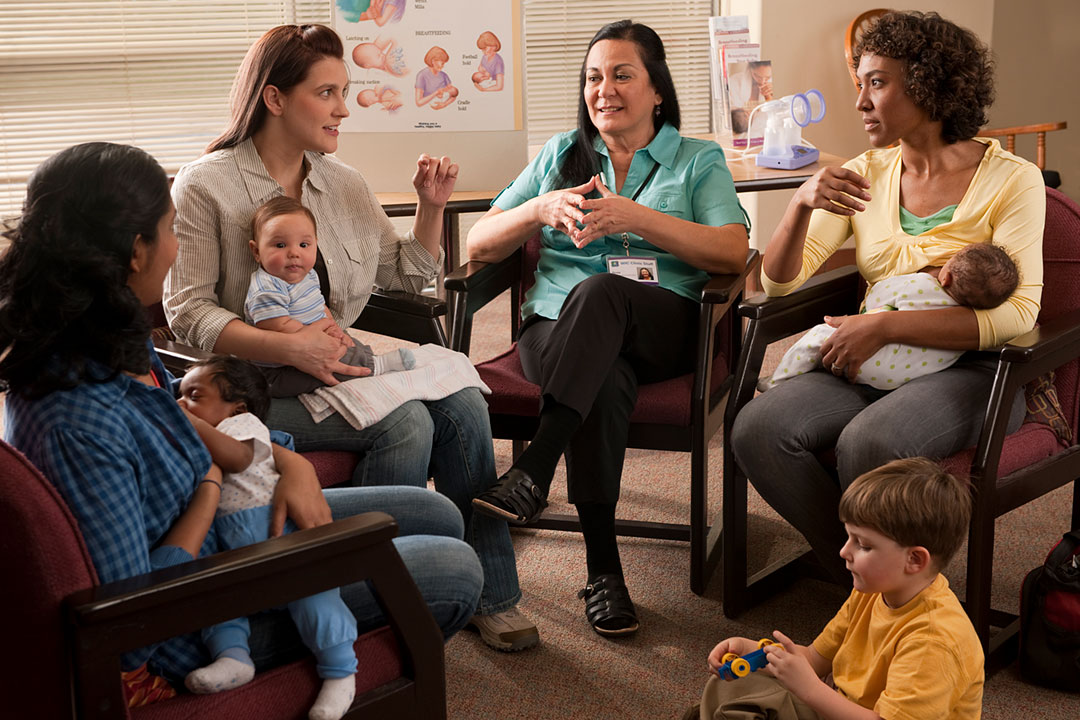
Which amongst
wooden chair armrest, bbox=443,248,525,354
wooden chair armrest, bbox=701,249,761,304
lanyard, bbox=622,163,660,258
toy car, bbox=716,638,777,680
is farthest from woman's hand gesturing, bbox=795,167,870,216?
toy car, bbox=716,638,777,680

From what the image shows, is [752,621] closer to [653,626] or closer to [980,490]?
[653,626]

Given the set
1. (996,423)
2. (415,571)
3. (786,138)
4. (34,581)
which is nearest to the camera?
(34,581)

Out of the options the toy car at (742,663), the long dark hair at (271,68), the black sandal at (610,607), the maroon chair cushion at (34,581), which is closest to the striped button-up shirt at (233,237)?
the long dark hair at (271,68)

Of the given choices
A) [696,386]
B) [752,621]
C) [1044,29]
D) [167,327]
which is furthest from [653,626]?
[1044,29]

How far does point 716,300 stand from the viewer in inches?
A: 90.4

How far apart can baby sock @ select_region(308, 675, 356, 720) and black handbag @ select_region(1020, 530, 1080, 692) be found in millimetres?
1428

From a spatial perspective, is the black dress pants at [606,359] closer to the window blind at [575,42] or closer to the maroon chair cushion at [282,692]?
the maroon chair cushion at [282,692]

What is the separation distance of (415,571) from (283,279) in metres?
0.89

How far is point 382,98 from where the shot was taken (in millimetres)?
3102

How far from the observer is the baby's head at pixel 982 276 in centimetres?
211

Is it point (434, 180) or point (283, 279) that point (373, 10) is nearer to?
point (434, 180)

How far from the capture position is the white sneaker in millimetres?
2229

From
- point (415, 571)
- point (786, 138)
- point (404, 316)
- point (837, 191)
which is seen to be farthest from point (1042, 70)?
point (415, 571)

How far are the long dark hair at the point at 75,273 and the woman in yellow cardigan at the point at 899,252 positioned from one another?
1.31 meters
